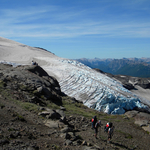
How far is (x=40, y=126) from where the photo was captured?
9.62m

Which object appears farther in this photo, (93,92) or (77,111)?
(93,92)

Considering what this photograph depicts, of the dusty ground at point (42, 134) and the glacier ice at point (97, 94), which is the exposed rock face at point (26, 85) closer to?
the dusty ground at point (42, 134)

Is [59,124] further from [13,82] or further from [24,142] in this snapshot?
[13,82]

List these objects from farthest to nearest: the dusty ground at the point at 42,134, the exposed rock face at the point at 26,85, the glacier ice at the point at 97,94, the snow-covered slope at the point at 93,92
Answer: the snow-covered slope at the point at 93,92
the glacier ice at the point at 97,94
the exposed rock face at the point at 26,85
the dusty ground at the point at 42,134

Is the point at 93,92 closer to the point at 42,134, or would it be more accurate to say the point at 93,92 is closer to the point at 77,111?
the point at 77,111

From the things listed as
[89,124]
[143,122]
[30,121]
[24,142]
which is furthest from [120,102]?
[24,142]

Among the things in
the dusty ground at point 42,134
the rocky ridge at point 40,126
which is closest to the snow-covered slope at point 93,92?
the rocky ridge at point 40,126

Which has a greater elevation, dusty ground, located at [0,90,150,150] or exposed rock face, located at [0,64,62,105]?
exposed rock face, located at [0,64,62,105]

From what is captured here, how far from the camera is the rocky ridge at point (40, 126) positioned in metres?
7.68

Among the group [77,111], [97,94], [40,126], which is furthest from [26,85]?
[97,94]

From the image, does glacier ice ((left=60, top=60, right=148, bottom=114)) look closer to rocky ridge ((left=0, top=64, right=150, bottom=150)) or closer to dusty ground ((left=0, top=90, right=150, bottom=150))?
rocky ridge ((left=0, top=64, right=150, bottom=150))

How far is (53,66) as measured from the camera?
39.1 metres

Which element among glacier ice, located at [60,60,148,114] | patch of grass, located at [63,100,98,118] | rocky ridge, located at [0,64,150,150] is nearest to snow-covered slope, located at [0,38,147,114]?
glacier ice, located at [60,60,148,114]

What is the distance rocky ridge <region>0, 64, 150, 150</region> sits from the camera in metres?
7.68
